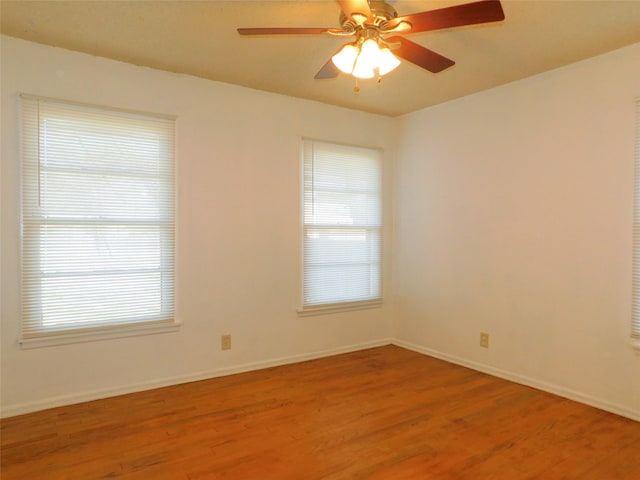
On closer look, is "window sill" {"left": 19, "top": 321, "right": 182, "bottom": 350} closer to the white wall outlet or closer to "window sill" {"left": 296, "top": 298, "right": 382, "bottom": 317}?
"window sill" {"left": 296, "top": 298, "right": 382, "bottom": 317}

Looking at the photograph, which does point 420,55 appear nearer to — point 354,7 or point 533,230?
point 354,7

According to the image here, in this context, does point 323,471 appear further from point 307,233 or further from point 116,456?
point 307,233

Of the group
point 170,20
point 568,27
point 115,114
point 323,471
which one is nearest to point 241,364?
point 323,471

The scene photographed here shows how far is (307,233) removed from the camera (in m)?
3.99

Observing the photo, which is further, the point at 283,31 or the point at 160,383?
the point at 160,383

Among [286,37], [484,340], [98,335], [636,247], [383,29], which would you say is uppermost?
[286,37]

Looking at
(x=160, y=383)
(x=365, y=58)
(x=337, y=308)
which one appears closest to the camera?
(x=365, y=58)

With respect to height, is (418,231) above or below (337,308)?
above

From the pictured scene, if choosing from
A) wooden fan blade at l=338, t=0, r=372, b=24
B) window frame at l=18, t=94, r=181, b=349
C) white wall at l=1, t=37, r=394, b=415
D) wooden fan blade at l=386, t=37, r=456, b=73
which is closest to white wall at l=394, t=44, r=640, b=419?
white wall at l=1, t=37, r=394, b=415

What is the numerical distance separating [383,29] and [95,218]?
231 cm

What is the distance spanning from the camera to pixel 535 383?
10.8ft

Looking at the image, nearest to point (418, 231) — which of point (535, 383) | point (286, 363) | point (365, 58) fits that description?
point (535, 383)

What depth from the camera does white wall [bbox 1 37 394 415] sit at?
2762 millimetres

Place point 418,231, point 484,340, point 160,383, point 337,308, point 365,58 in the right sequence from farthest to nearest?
point 418,231
point 337,308
point 484,340
point 160,383
point 365,58
